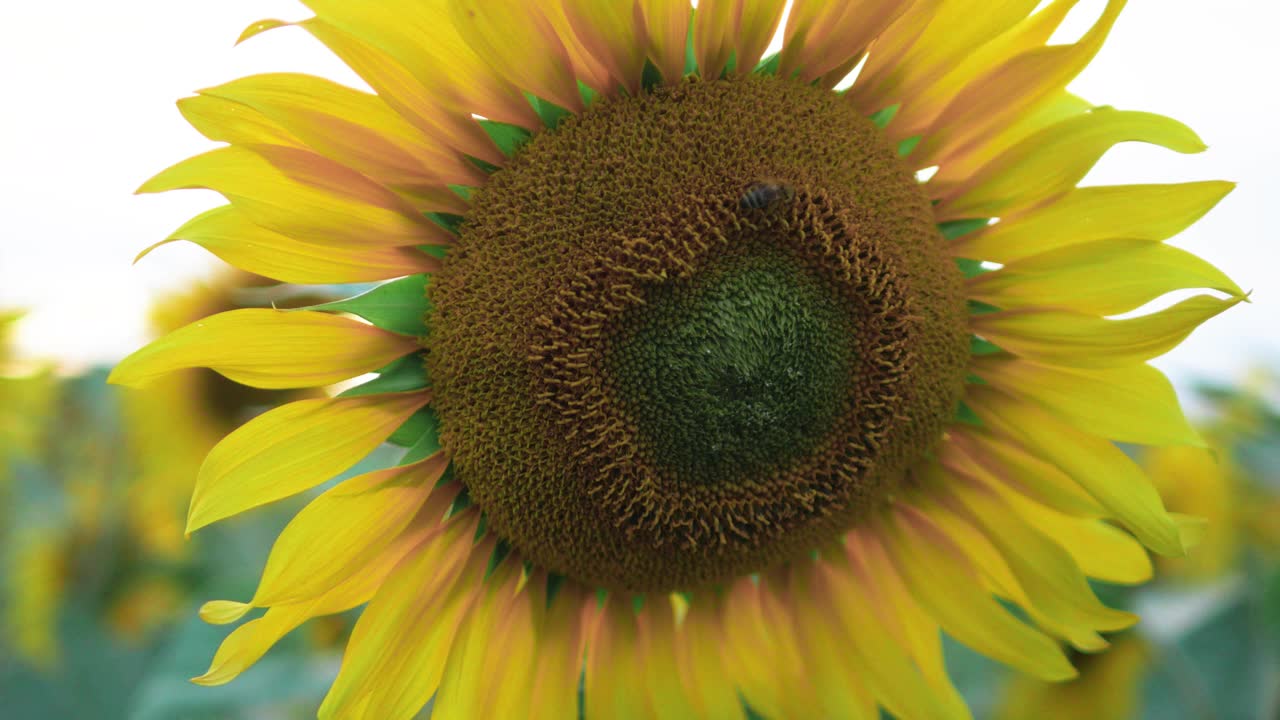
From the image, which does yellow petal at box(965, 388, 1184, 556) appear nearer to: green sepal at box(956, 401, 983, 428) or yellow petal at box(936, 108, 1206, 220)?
green sepal at box(956, 401, 983, 428)

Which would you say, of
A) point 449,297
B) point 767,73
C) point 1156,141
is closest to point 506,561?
point 449,297

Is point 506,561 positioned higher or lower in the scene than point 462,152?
lower

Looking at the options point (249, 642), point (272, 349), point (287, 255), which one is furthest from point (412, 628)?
point (287, 255)

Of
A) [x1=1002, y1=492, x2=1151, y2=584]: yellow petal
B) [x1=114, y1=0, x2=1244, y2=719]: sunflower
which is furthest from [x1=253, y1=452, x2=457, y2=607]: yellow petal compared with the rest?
[x1=1002, y1=492, x2=1151, y2=584]: yellow petal

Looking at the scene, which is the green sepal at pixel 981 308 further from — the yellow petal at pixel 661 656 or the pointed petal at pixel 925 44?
the yellow petal at pixel 661 656

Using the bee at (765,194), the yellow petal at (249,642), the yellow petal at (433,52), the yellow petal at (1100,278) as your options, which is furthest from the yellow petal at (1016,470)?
the yellow petal at (249,642)

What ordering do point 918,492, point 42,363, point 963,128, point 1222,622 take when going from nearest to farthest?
point 963,128, point 918,492, point 42,363, point 1222,622

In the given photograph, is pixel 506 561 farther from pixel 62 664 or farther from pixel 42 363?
pixel 62 664
